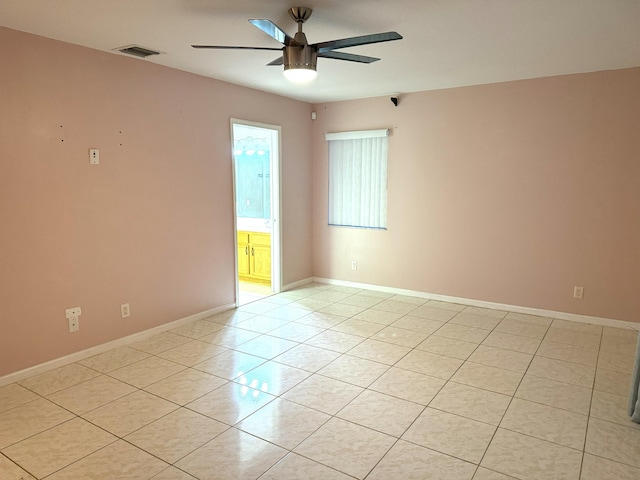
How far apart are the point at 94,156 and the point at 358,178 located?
3.14 meters

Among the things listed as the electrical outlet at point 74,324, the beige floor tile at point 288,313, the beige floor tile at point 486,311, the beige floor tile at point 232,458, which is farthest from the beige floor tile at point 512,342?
the electrical outlet at point 74,324

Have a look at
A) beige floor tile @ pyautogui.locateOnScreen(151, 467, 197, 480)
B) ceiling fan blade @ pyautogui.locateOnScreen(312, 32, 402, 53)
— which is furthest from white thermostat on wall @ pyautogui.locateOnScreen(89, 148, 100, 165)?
beige floor tile @ pyautogui.locateOnScreen(151, 467, 197, 480)

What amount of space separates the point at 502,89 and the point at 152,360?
168 inches

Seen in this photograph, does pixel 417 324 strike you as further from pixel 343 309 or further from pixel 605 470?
pixel 605 470

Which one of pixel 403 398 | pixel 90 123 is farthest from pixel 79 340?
pixel 403 398

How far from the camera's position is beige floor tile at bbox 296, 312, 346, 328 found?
4.26 metres

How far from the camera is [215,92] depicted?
4.34 metres

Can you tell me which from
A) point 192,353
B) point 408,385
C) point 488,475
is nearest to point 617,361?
point 408,385

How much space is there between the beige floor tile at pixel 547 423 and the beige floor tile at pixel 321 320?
1937mm

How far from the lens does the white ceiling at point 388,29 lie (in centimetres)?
249

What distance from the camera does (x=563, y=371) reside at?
3.19 metres

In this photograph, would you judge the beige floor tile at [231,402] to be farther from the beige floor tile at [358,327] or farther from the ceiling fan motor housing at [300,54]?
the ceiling fan motor housing at [300,54]

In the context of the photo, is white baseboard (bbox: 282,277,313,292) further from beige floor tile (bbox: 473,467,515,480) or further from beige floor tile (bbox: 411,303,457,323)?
beige floor tile (bbox: 473,467,515,480)

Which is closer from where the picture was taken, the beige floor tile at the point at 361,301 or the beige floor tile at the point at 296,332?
the beige floor tile at the point at 296,332
